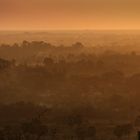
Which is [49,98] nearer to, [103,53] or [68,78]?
[68,78]

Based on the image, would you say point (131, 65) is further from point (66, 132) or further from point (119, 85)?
point (66, 132)

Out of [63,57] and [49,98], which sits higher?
[63,57]

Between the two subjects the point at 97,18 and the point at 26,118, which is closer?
the point at 26,118

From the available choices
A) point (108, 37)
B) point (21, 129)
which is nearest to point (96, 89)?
point (108, 37)

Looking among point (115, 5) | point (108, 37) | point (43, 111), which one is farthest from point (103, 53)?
point (43, 111)

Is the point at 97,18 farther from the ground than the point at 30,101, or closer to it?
farther from the ground

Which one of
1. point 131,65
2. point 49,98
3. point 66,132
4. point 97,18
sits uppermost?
point 97,18
